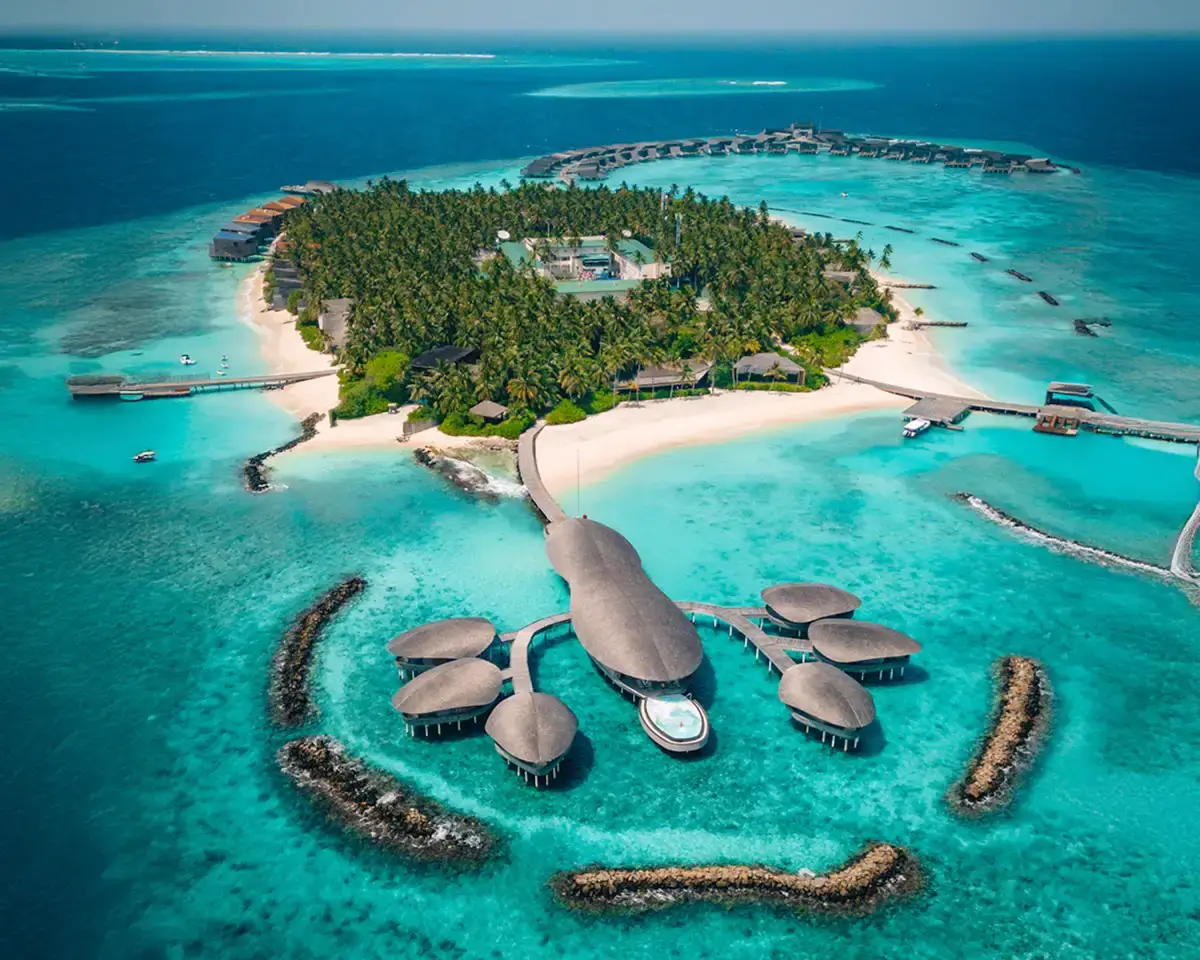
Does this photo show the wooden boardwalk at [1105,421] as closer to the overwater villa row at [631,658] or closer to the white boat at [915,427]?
the white boat at [915,427]

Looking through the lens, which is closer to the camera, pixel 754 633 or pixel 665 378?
pixel 754 633

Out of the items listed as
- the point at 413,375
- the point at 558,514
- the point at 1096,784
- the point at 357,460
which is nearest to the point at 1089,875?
the point at 1096,784

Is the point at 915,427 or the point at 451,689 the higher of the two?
the point at 451,689

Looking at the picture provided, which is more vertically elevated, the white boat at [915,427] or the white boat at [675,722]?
the white boat at [675,722]

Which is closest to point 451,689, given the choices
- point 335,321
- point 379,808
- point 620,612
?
point 379,808

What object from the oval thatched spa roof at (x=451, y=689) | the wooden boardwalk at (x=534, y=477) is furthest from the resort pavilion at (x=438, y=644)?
the wooden boardwalk at (x=534, y=477)

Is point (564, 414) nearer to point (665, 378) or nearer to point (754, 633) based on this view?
point (665, 378)

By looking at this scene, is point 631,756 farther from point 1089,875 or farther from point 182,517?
point 182,517
